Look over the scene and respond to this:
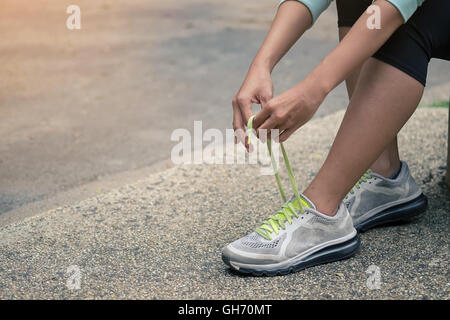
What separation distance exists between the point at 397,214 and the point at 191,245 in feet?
2.21

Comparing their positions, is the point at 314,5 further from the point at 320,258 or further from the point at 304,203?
the point at 320,258

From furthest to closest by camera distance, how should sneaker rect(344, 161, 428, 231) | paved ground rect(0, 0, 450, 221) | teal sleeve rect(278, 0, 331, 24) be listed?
paved ground rect(0, 0, 450, 221), sneaker rect(344, 161, 428, 231), teal sleeve rect(278, 0, 331, 24)

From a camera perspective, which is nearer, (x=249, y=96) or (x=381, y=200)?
(x=249, y=96)

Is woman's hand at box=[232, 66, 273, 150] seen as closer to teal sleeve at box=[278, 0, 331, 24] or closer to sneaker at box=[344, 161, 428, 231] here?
teal sleeve at box=[278, 0, 331, 24]

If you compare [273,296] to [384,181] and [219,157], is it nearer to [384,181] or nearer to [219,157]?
[384,181]

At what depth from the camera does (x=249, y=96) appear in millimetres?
1539

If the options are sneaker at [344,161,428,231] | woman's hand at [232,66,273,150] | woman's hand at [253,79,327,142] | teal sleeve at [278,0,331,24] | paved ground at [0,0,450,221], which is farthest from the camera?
paved ground at [0,0,450,221]

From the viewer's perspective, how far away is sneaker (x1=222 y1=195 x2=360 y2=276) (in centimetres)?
158

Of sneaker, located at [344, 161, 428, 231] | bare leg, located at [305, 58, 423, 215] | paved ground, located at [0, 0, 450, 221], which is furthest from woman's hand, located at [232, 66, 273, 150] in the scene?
paved ground, located at [0, 0, 450, 221]

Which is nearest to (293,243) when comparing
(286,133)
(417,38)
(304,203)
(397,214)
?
(304,203)

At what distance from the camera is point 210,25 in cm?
607

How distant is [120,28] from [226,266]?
4594 millimetres

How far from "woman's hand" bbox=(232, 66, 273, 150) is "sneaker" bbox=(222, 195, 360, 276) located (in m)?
0.27

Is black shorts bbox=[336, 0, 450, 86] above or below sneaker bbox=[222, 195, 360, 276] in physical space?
above
